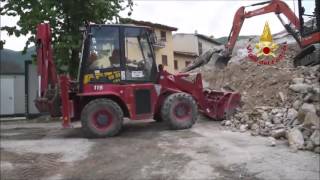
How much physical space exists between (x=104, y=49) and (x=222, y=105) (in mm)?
3842

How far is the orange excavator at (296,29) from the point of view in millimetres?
12789

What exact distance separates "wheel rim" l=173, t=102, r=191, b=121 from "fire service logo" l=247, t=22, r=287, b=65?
Answer: 7342mm

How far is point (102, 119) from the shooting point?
503 inches

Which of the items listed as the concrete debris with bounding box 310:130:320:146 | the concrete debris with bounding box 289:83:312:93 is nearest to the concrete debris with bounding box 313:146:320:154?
the concrete debris with bounding box 310:130:320:146

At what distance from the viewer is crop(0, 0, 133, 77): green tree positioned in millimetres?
19156

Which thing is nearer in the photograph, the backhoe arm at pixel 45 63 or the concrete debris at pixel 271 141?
the concrete debris at pixel 271 141

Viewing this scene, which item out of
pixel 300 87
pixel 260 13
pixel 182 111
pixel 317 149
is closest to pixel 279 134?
pixel 317 149

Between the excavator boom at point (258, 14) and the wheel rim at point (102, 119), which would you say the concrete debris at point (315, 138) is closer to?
the wheel rim at point (102, 119)

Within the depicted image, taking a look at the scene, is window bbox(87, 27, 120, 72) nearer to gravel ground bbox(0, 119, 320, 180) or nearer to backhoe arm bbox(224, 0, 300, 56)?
gravel ground bbox(0, 119, 320, 180)

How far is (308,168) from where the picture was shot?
922 centimetres

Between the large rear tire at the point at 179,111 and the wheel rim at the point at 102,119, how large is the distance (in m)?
1.43

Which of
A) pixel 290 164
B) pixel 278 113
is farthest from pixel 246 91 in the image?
pixel 290 164

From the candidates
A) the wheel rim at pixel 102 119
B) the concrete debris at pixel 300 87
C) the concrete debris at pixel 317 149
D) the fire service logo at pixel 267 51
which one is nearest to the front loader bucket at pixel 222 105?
the concrete debris at pixel 300 87

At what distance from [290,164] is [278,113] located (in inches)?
163
